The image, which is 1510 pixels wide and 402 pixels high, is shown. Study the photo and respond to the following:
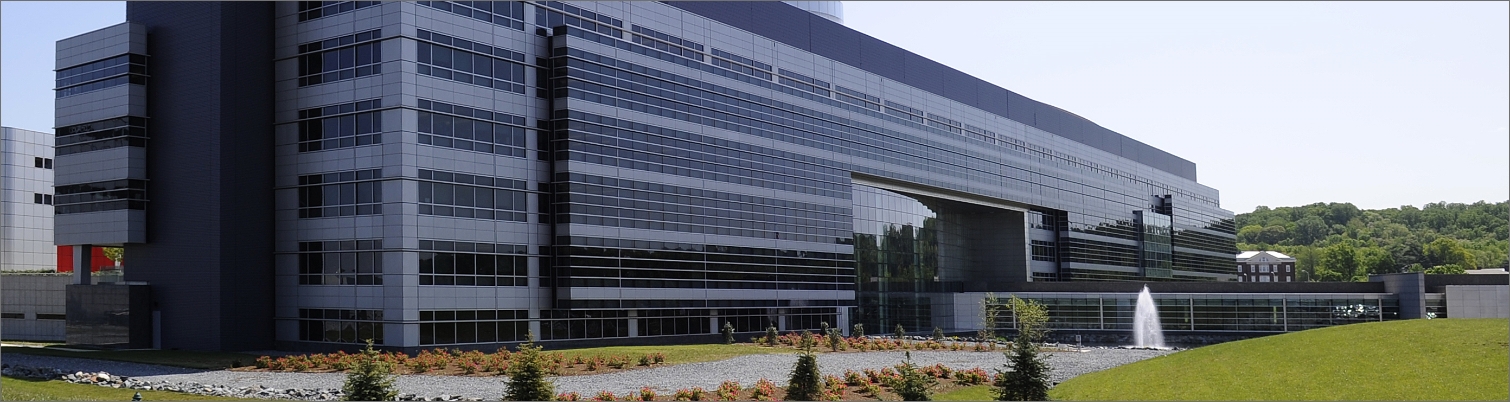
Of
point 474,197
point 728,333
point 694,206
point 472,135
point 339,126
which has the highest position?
point 339,126

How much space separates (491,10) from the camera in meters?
51.8

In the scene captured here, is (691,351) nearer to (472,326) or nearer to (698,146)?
(472,326)

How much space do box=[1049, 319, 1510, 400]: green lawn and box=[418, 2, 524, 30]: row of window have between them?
3181cm

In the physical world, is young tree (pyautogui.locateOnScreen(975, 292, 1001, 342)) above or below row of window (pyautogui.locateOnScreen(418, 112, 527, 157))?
below

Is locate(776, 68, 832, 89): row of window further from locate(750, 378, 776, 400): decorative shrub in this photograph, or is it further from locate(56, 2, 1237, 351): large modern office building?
locate(750, 378, 776, 400): decorative shrub

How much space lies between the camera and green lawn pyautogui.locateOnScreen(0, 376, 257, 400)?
1190 inches

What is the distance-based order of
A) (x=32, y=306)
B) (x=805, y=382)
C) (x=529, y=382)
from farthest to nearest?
(x=32, y=306), (x=805, y=382), (x=529, y=382)

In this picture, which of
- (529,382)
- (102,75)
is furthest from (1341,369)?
(102,75)

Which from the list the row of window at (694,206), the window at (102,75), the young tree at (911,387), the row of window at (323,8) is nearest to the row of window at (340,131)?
the row of window at (323,8)

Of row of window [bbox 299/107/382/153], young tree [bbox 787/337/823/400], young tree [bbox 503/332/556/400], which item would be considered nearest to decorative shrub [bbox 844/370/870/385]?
young tree [bbox 787/337/823/400]

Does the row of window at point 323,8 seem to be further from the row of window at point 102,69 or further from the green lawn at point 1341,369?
the green lawn at point 1341,369

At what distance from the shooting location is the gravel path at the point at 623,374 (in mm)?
33750

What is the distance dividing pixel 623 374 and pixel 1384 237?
260ft

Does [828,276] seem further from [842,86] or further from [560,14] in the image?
[560,14]
